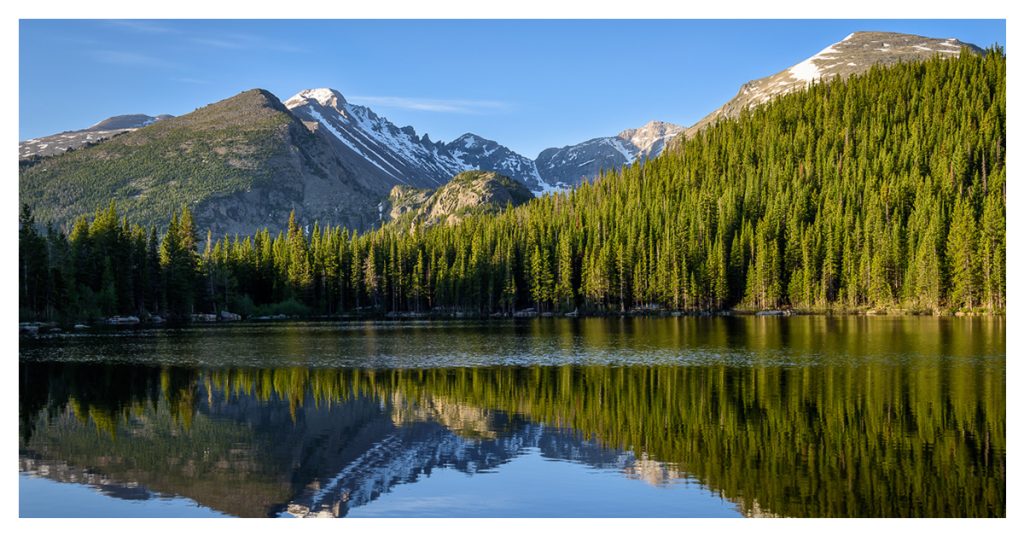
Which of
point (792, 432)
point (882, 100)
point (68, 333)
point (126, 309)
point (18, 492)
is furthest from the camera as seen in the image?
point (882, 100)

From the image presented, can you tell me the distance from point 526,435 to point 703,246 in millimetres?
122905

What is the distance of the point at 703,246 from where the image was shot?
149 meters

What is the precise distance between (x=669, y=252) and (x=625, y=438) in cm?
11642

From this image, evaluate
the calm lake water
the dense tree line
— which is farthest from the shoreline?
the calm lake water

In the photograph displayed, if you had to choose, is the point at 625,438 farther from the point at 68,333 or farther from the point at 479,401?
the point at 68,333

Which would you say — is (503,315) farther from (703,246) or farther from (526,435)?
(526,435)

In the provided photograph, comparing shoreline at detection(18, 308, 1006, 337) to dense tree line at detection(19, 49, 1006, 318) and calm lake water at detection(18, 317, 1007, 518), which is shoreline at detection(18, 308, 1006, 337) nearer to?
dense tree line at detection(19, 49, 1006, 318)

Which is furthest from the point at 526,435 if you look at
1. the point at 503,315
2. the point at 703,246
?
the point at 703,246

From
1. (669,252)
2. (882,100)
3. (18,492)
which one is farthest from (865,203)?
(18,492)

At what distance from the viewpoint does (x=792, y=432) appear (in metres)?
29.2

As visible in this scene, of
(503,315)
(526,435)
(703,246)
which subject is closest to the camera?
(526,435)

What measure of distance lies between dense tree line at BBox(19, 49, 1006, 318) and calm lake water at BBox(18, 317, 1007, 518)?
61058 millimetres

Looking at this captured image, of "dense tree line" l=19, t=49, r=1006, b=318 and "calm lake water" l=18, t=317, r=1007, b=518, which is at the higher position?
"dense tree line" l=19, t=49, r=1006, b=318

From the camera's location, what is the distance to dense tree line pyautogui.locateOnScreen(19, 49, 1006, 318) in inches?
4498
